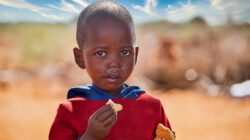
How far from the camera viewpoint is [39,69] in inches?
98.1

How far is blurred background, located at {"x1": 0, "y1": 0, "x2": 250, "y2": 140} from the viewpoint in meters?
2.45

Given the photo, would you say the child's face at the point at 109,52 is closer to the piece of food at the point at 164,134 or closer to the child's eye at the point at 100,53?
the child's eye at the point at 100,53

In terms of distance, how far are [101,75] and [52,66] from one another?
1.14 m

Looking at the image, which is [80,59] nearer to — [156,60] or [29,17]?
[29,17]

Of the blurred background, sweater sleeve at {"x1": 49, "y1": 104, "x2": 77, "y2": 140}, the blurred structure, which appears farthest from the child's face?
the blurred structure

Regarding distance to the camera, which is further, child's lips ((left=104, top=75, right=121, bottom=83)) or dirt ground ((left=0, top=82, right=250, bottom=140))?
dirt ground ((left=0, top=82, right=250, bottom=140))

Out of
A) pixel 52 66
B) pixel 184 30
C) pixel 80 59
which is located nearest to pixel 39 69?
pixel 52 66

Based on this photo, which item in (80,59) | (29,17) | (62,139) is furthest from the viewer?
(29,17)

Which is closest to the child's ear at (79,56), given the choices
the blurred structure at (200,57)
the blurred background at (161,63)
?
the blurred background at (161,63)

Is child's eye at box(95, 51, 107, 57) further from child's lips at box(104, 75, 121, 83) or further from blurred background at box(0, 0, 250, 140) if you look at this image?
blurred background at box(0, 0, 250, 140)

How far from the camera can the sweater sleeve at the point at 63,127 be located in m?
1.40

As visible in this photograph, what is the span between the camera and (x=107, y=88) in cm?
145

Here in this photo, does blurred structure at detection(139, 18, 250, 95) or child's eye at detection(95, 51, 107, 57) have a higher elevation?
child's eye at detection(95, 51, 107, 57)

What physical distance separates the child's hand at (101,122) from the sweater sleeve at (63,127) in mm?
89
